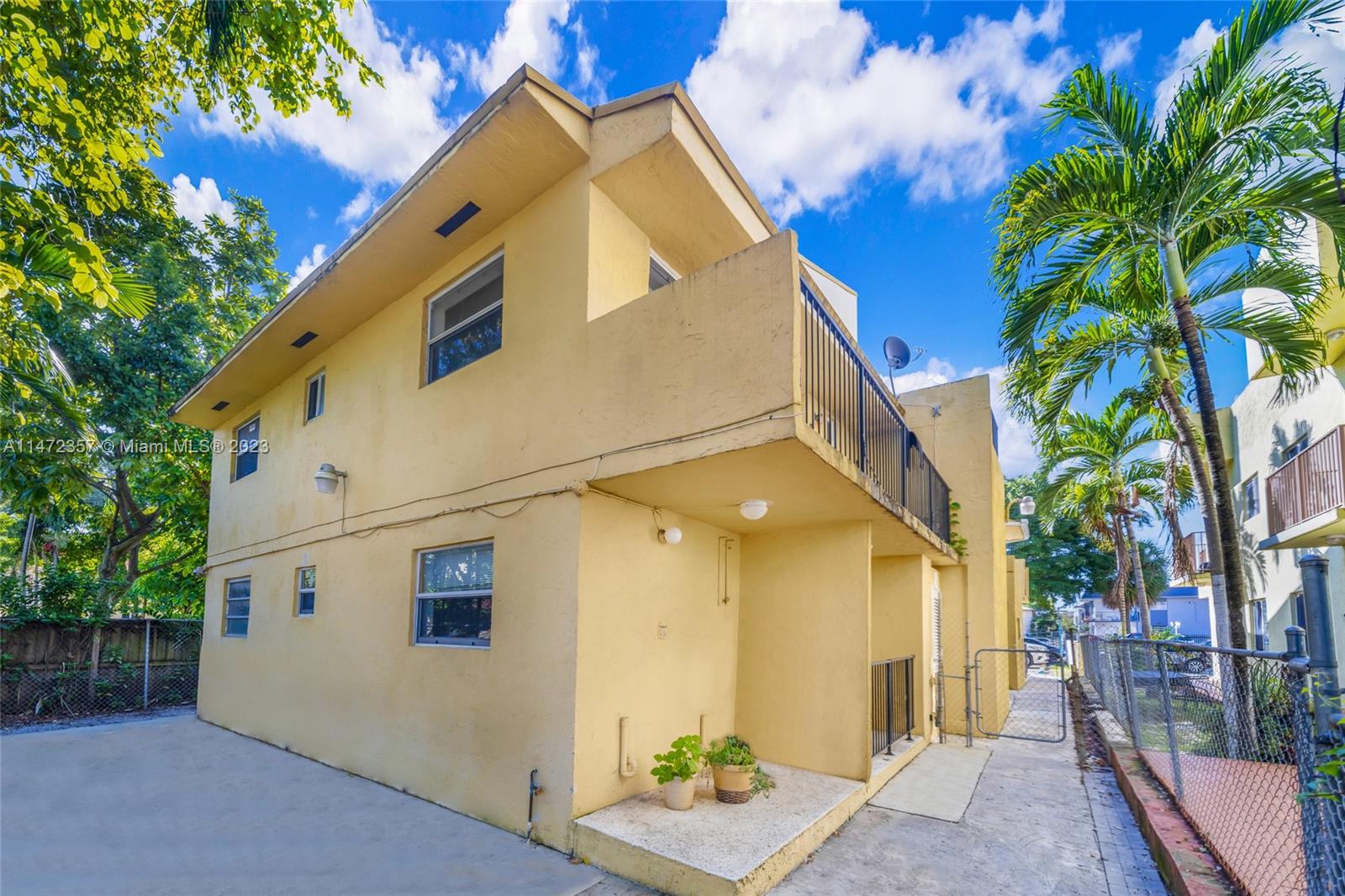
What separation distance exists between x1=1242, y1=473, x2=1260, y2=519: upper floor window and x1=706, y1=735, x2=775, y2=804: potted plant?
15947mm

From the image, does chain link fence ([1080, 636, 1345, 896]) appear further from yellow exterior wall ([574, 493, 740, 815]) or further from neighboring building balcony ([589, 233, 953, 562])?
yellow exterior wall ([574, 493, 740, 815])

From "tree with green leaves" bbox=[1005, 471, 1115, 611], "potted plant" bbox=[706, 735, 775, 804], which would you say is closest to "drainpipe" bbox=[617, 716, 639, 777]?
"potted plant" bbox=[706, 735, 775, 804]

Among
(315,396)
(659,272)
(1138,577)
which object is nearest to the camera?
(659,272)

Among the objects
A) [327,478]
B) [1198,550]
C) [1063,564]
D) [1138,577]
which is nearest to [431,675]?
[327,478]

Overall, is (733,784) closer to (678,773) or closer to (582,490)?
(678,773)

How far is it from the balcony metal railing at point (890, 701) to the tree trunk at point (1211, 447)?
337 cm

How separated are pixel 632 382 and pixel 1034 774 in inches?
251

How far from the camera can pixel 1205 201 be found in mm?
6793

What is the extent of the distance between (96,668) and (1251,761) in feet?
53.8

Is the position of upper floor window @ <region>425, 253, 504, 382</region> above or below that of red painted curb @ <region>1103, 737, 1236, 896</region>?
above

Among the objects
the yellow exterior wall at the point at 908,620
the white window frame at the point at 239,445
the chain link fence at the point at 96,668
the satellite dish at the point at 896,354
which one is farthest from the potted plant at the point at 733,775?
the chain link fence at the point at 96,668

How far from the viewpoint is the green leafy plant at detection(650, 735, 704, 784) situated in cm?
506

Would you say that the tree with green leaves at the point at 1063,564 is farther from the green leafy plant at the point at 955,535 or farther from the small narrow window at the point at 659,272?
the small narrow window at the point at 659,272

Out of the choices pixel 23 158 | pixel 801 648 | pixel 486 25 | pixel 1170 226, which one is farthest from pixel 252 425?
pixel 1170 226
